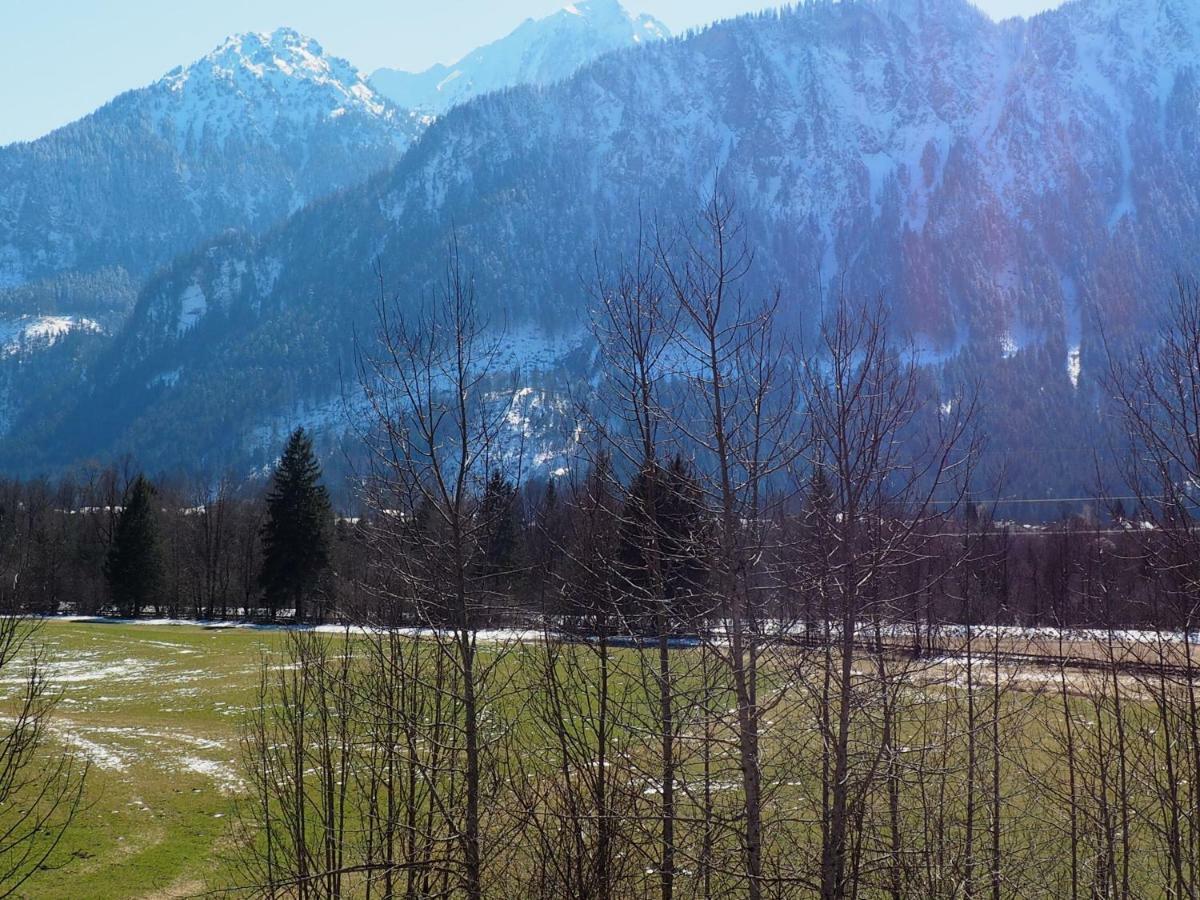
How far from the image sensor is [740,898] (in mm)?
9641

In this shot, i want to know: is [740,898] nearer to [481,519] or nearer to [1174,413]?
[481,519]

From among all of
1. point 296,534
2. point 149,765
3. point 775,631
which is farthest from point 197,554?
point 775,631

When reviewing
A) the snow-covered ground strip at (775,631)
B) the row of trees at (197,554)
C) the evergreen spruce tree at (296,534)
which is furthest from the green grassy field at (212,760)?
the evergreen spruce tree at (296,534)

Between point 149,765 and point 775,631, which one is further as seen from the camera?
point 149,765

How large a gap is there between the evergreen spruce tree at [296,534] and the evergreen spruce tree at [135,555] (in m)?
11.5

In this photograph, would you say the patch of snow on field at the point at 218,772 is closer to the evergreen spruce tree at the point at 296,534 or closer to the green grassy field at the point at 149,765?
the green grassy field at the point at 149,765

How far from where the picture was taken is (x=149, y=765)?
22.2 metres

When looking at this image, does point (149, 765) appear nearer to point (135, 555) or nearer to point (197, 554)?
point (135, 555)

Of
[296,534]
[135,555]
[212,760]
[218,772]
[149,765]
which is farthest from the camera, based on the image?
[135,555]

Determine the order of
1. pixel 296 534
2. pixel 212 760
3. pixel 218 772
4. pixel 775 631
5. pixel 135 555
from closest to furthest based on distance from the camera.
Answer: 1. pixel 775 631
2. pixel 218 772
3. pixel 212 760
4. pixel 296 534
5. pixel 135 555

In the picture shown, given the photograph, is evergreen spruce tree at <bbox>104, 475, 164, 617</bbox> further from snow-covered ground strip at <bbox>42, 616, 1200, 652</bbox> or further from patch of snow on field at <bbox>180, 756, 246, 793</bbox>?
patch of snow on field at <bbox>180, 756, 246, 793</bbox>

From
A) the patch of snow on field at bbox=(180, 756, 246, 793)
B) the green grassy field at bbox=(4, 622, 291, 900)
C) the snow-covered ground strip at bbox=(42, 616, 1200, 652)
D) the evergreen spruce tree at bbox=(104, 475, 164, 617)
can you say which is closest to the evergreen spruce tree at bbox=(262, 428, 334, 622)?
the snow-covered ground strip at bbox=(42, 616, 1200, 652)

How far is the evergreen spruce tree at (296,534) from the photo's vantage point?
194ft

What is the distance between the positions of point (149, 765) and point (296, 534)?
38.0m
